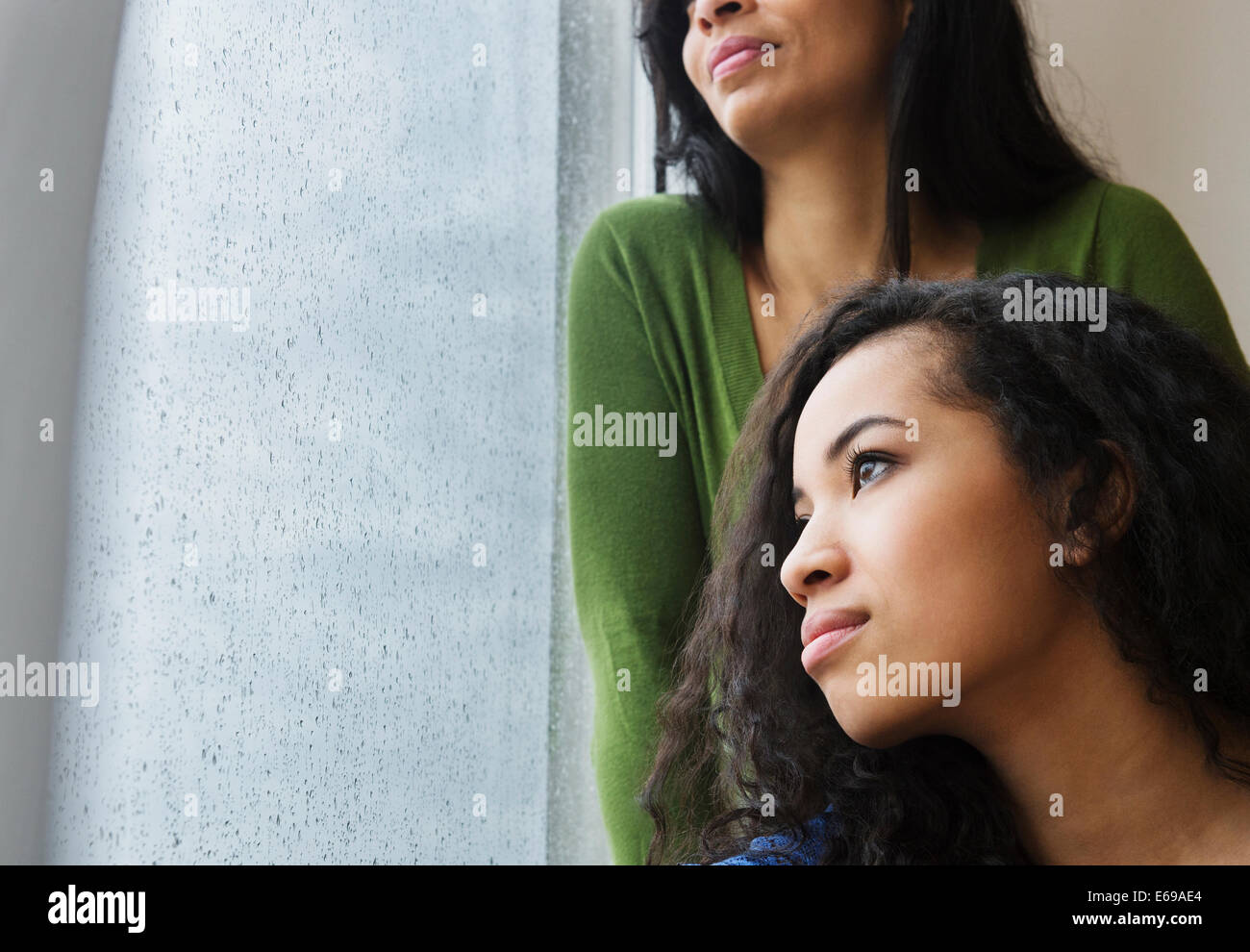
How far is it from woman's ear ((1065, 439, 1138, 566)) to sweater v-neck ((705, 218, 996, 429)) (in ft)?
0.60

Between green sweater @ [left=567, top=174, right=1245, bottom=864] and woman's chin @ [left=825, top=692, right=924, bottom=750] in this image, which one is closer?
woman's chin @ [left=825, top=692, right=924, bottom=750]

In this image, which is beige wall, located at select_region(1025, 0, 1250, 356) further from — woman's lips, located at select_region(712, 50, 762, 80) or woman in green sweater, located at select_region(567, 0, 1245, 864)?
woman's lips, located at select_region(712, 50, 762, 80)

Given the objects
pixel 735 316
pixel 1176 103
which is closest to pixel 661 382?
pixel 735 316

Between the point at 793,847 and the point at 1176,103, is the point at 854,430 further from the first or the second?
the point at 1176,103

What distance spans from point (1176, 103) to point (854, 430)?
384mm

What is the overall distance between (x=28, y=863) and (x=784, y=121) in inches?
28.9

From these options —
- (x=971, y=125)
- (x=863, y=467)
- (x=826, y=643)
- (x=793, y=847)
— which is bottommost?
(x=793, y=847)

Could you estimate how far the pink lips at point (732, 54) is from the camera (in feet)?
2.72

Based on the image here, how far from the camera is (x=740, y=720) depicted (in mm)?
774

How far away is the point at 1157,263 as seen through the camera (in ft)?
2.71

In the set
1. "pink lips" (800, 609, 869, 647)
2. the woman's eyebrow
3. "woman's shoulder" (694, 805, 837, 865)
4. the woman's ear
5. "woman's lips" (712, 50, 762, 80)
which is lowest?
"woman's shoulder" (694, 805, 837, 865)

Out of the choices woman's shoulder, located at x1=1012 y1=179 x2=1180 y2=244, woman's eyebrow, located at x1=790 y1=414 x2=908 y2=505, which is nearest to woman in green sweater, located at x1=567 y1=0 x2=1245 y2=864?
woman's shoulder, located at x1=1012 y1=179 x2=1180 y2=244

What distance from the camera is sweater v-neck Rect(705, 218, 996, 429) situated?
2.76 ft

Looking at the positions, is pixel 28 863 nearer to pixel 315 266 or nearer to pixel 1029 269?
pixel 315 266
